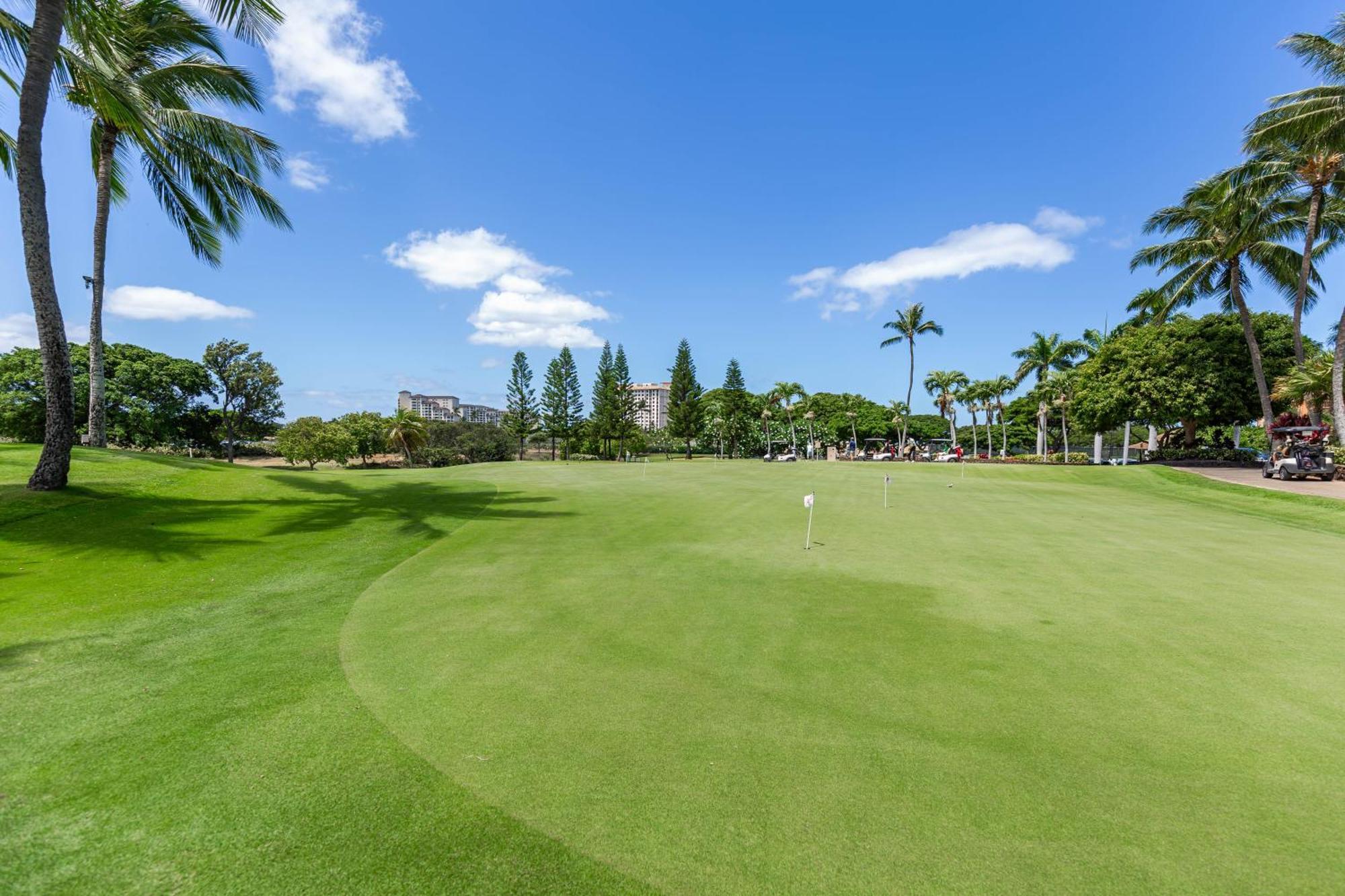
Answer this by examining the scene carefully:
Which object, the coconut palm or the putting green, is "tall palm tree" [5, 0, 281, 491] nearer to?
the putting green

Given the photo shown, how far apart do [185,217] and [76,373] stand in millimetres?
33693

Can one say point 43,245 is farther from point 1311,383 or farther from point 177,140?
point 1311,383

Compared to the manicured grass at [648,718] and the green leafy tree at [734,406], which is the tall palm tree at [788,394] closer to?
the green leafy tree at [734,406]

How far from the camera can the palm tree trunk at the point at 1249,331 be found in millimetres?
25969

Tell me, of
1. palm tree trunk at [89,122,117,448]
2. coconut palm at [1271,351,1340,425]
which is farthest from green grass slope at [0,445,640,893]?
coconut palm at [1271,351,1340,425]

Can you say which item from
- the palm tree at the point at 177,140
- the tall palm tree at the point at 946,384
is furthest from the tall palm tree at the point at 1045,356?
the palm tree at the point at 177,140

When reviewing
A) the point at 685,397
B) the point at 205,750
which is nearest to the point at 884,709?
the point at 205,750

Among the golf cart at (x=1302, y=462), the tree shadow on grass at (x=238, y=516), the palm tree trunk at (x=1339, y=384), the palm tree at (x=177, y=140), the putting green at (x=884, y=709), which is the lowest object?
the putting green at (x=884, y=709)

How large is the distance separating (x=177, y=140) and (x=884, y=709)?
19.7 metres

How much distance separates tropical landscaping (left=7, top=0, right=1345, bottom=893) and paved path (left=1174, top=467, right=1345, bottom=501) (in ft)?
13.8

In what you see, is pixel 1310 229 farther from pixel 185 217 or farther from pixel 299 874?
pixel 185 217

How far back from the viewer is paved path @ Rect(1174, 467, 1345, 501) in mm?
17453

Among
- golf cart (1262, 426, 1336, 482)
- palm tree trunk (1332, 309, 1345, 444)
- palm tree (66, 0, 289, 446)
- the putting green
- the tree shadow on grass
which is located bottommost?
the putting green

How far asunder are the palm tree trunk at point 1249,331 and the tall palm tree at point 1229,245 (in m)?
0.04
